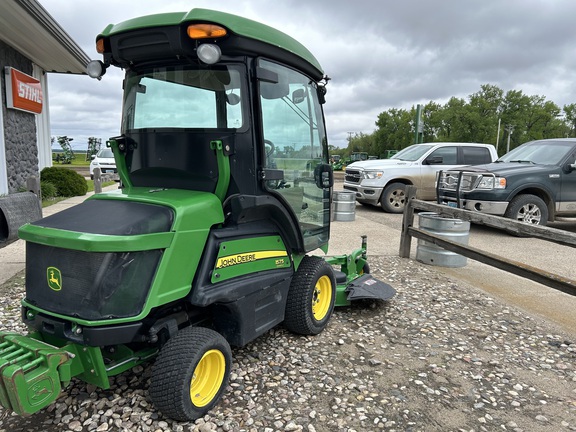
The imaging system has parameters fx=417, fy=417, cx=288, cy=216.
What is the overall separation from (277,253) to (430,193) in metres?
8.55

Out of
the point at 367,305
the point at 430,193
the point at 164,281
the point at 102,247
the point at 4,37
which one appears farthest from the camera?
the point at 430,193

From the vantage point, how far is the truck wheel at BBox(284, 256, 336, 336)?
132 inches

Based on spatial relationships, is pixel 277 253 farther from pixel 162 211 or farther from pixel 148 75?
pixel 148 75

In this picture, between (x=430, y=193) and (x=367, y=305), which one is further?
(x=430, y=193)

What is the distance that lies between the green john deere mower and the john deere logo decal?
0.03 feet

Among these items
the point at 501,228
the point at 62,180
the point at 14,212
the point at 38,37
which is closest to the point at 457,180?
the point at 501,228

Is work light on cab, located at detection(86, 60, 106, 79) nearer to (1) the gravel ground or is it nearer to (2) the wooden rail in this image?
(1) the gravel ground

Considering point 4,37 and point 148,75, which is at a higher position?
point 4,37

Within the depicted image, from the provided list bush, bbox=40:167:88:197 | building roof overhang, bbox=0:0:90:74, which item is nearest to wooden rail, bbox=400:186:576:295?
building roof overhang, bbox=0:0:90:74

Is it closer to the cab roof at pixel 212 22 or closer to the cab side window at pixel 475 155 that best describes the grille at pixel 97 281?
the cab roof at pixel 212 22

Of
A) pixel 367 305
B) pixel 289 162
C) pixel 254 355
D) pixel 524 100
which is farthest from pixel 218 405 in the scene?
pixel 524 100

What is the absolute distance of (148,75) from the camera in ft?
9.70

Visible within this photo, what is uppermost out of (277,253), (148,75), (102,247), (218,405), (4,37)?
(4,37)

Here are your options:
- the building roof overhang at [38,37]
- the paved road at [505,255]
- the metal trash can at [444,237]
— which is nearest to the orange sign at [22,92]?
the building roof overhang at [38,37]
